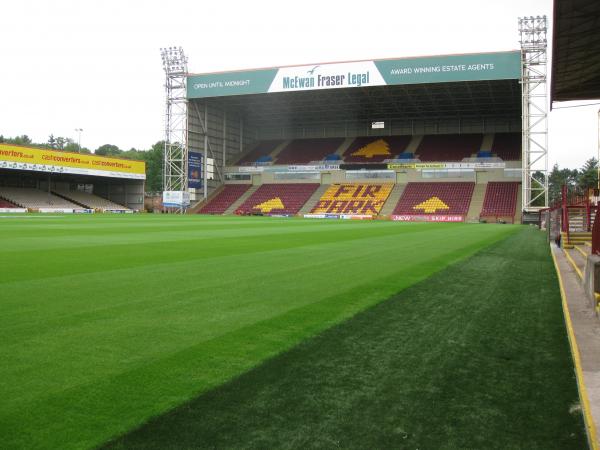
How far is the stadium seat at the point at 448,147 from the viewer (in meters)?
59.8

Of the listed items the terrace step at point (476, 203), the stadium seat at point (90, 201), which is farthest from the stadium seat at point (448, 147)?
the stadium seat at point (90, 201)

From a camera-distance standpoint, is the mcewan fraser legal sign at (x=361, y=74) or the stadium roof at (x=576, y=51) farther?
the mcewan fraser legal sign at (x=361, y=74)

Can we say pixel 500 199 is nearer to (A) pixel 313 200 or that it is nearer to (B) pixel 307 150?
(A) pixel 313 200

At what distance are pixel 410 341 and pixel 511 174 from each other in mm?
55737

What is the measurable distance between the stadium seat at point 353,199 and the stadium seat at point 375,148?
389cm

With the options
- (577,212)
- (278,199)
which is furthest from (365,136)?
(577,212)

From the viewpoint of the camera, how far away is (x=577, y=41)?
9.91 meters

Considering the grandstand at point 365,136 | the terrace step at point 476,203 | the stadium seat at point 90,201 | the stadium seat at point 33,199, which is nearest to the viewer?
the grandstand at point 365,136

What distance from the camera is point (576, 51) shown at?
1052 cm

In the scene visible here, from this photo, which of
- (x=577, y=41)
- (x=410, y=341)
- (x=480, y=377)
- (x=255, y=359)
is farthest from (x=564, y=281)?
(x=255, y=359)

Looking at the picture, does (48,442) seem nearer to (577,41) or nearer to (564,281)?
(564,281)

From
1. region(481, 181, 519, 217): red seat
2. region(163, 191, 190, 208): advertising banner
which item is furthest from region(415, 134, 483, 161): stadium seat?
region(163, 191, 190, 208): advertising banner

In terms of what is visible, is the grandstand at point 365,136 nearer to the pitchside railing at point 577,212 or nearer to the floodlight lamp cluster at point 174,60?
the floodlight lamp cluster at point 174,60

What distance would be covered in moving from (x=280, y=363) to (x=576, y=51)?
966 centimetres
